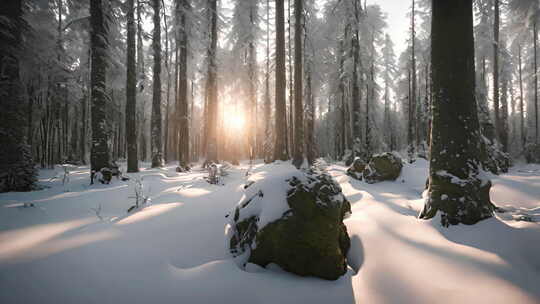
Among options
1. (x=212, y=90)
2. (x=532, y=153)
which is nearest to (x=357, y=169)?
(x=212, y=90)

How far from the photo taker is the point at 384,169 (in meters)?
7.25

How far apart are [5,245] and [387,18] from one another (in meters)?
29.2

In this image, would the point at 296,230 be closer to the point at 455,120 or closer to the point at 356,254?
the point at 356,254

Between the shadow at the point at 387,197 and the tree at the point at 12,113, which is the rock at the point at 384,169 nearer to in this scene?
the shadow at the point at 387,197

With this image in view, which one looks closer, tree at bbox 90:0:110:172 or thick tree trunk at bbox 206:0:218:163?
tree at bbox 90:0:110:172

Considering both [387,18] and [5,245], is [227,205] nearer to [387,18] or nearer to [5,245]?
[5,245]

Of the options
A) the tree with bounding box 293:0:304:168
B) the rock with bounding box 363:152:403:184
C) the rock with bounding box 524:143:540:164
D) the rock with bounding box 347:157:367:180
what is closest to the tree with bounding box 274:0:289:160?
the tree with bounding box 293:0:304:168

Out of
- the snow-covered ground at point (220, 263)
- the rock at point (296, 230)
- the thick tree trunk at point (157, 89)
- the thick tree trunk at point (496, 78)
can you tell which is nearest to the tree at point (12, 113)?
the snow-covered ground at point (220, 263)

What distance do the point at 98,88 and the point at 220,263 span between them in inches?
302

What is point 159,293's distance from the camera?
1.91 metres

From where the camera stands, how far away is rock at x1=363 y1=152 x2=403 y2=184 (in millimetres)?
7195

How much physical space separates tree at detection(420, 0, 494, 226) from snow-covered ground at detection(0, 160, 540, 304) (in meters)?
0.45

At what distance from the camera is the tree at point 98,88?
7.21 metres

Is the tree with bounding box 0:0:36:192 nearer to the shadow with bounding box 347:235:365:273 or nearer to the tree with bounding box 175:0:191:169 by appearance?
the tree with bounding box 175:0:191:169
